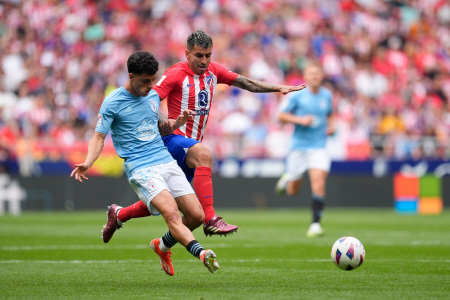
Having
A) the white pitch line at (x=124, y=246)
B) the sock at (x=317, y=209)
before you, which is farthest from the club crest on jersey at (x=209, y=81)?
the sock at (x=317, y=209)

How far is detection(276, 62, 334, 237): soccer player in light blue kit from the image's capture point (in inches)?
456

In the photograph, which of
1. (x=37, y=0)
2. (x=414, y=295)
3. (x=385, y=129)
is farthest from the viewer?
(x=37, y=0)

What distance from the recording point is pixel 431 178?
18.3 m

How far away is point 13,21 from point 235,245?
16644mm

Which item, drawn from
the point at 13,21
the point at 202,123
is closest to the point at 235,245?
the point at 202,123

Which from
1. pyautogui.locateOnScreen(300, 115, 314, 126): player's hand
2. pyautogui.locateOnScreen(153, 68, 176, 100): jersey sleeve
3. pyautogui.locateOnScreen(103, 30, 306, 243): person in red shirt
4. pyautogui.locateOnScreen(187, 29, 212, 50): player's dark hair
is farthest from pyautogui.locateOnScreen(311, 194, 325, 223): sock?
pyautogui.locateOnScreen(187, 29, 212, 50): player's dark hair

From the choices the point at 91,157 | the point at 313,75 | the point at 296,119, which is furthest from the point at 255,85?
the point at 313,75

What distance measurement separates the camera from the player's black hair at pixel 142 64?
614cm

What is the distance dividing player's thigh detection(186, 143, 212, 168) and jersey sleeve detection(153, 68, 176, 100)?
1.99ft

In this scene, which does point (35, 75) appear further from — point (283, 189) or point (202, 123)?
point (202, 123)

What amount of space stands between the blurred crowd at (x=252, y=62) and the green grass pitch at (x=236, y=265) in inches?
267

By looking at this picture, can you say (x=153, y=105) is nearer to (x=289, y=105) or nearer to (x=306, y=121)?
(x=306, y=121)

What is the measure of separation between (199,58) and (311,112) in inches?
205

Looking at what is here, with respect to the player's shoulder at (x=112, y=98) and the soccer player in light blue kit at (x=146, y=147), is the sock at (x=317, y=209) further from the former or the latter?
the player's shoulder at (x=112, y=98)
